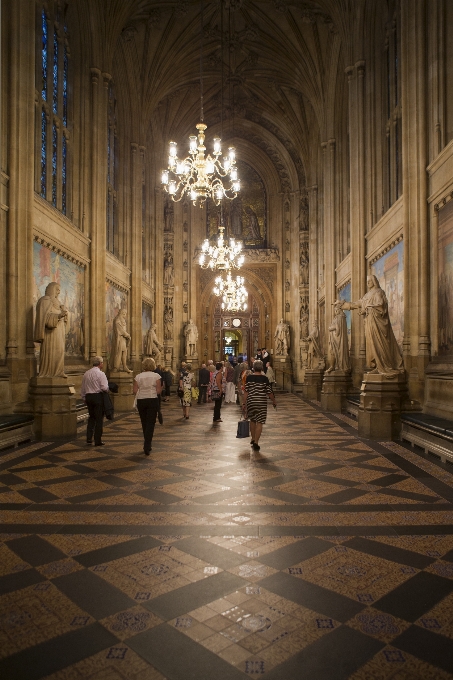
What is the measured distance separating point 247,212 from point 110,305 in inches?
597

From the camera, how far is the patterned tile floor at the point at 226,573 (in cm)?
245

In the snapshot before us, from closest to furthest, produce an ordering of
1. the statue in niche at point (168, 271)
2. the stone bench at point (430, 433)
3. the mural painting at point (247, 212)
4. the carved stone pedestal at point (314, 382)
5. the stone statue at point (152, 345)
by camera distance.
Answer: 1. the stone bench at point (430, 433)
2. the carved stone pedestal at point (314, 382)
3. the stone statue at point (152, 345)
4. the statue in niche at point (168, 271)
5. the mural painting at point (247, 212)

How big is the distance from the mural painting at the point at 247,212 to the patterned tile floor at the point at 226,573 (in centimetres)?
2496

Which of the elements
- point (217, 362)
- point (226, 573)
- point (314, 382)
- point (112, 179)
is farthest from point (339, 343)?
point (226, 573)

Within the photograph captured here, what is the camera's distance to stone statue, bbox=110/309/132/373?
15.7m

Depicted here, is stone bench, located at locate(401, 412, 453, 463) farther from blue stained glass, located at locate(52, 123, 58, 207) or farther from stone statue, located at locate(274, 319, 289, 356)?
stone statue, located at locate(274, 319, 289, 356)

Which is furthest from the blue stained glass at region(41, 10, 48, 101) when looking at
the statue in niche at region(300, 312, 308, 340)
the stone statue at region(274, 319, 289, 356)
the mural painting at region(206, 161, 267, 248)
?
the statue in niche at region(300, 312, 308, 340)

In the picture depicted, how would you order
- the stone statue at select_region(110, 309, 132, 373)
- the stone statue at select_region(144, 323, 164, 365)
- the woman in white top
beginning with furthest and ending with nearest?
the stone statue at select_region(144, 323, 164, 365), the stone statue at select_region(110, 309, 132, 373), the woman in white top

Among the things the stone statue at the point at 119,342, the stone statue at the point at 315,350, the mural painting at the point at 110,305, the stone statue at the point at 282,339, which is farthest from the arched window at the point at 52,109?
the stone statue at the point at 282,339

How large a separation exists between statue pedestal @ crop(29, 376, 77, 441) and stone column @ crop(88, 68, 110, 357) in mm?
5972

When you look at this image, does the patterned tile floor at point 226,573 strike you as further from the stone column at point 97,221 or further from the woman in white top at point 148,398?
the stone column at point 97,221

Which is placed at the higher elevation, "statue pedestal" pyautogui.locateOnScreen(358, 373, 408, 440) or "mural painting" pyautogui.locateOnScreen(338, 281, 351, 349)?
"mural painting" pyautogui.locateOnScreen(338, 281, 351, 349)

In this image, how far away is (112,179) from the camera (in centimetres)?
1995

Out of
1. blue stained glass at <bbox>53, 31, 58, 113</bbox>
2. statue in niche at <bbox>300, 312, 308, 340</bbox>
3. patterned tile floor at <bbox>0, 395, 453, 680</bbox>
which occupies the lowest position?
patterned tile floor at <bbox>0, 395, 453, 680</bbox>
